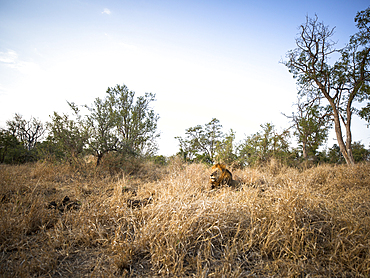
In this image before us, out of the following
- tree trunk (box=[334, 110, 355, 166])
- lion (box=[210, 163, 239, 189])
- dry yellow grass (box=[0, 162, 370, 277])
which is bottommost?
dry yellow grass (box=[0, 162, 370, 277])

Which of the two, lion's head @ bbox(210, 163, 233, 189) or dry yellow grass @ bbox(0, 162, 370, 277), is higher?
lion's head @ bbox(210, 163, 233, 189)

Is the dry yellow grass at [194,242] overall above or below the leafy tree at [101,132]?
below

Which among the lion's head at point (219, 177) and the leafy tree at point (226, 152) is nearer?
the lion's head at point (219, 177)

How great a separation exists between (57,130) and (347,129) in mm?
13762

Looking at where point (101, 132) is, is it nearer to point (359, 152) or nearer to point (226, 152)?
point (226, 152)

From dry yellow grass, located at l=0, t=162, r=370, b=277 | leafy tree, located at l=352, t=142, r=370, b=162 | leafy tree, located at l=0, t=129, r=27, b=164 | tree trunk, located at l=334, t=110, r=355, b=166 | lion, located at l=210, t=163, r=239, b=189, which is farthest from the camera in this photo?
leafy tree, located at l=352, t=142, r=370, b=162

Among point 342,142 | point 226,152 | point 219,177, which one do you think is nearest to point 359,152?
point 342,142

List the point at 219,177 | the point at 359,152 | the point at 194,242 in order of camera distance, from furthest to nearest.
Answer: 1. the point at 359,152
2. the point at 219,177
3. the point at 194,242

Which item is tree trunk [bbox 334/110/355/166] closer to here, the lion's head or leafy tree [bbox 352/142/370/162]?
the lion's head

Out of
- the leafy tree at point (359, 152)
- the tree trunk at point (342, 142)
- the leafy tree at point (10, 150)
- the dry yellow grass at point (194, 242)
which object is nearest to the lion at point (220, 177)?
the dry yellow grass at point (194, 242)

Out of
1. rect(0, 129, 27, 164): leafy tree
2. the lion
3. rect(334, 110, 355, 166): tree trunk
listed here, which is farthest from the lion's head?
rect(0, 129, 27, 164): leafy tree

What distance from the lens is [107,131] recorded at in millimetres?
7676

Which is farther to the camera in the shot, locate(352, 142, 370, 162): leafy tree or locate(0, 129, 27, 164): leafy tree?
locate(352, 142, 370, 162): leafy tree

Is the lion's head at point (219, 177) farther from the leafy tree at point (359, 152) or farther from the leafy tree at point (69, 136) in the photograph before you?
the leafy tree at point (359, 152)
